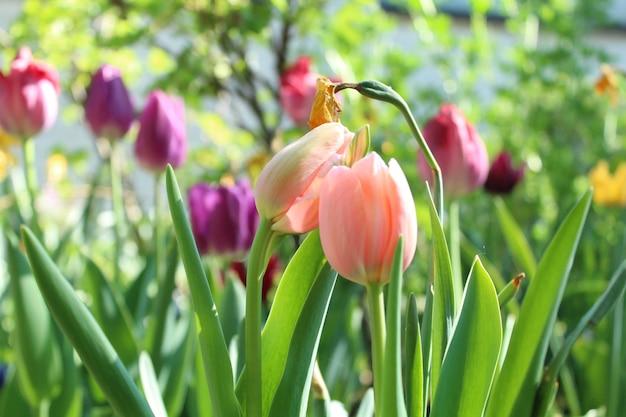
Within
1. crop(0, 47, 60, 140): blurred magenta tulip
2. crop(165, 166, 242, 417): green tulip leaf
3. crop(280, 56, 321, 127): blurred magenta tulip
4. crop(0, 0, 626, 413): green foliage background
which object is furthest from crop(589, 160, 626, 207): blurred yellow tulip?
crop(165, 166, 242, 417): green tulip leaf

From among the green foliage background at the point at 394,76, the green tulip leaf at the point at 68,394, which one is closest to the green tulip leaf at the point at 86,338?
the green tulip leaf at the point at 68,394

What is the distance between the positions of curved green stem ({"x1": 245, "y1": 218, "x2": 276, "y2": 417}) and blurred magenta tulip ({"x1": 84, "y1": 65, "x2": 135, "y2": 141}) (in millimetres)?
758

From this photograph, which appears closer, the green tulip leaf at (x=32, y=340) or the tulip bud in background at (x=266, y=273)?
the green tulip leaf at (x=32, y=340)

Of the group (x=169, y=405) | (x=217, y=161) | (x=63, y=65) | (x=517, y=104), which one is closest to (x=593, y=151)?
(x=517, y=104)

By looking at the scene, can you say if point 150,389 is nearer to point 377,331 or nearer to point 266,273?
point 377,331

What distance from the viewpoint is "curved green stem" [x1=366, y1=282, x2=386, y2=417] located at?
445 millimetres

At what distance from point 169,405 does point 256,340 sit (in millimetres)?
448

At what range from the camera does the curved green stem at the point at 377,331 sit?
1.46ft

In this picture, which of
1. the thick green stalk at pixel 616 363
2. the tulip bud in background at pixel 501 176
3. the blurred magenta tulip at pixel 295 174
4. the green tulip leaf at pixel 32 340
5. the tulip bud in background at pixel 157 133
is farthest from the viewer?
the tulip bud in background at pixel 501 176

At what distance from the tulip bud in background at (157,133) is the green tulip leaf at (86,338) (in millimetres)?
661

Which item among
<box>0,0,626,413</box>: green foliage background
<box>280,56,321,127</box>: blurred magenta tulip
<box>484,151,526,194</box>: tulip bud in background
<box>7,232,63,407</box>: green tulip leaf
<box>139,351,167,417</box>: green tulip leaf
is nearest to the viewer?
<box>139,351,167,417</box>: green tulip leaf

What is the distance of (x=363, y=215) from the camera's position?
42 centimetres

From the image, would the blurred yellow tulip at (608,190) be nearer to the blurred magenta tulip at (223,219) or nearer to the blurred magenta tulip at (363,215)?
the blurred magenta tulip at (223,219)

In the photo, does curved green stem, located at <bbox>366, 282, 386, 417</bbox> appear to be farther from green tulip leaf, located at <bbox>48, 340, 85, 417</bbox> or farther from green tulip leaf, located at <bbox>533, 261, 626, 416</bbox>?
green tulip leaf, located at <bbox>48, 340, 85, 417</bbox>
